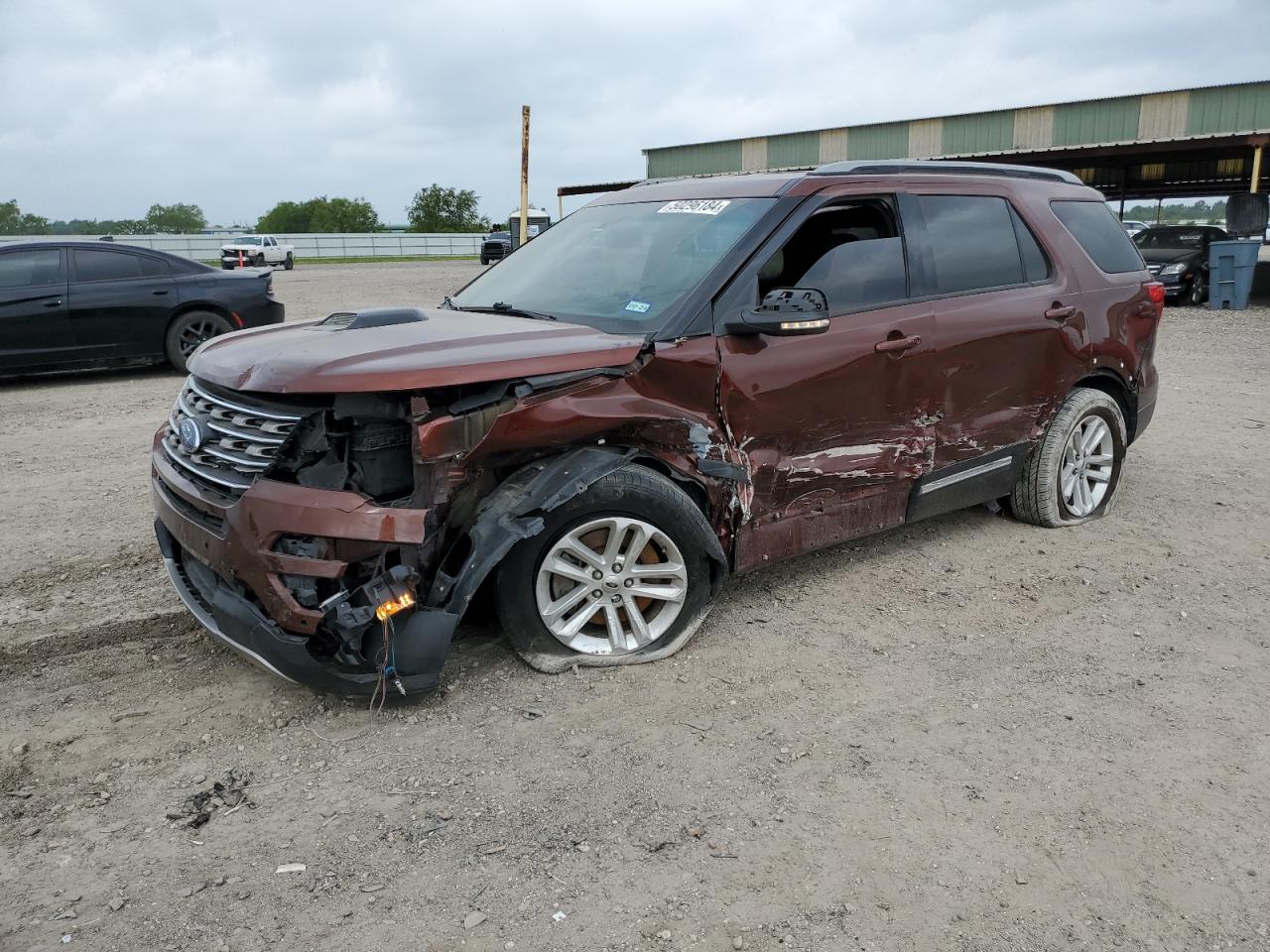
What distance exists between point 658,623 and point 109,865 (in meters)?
1.96

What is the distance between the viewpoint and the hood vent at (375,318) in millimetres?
3879

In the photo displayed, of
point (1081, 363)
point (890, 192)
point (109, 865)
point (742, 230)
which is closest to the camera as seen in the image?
point (109, 865)

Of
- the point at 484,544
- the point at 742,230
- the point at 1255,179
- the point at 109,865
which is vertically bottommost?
the point at 109,865

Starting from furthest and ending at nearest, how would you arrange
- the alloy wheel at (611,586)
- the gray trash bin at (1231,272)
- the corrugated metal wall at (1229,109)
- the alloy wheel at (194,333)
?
the corrugated metal wall at (1229,109) < the gray trash bin at (1231,272) < the alloy wheel at (194,333) < the alloy wheel at (611,586)

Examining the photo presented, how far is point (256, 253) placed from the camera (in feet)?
124

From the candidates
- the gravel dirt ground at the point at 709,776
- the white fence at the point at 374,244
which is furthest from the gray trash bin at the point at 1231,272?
the white fence at the point at 374,244

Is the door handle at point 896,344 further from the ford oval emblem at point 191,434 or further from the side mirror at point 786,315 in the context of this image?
the ford oval emblem at point 191,434

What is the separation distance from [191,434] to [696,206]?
7.62 feet

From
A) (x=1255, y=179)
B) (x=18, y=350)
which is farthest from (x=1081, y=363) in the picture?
(x=1255, y=179)

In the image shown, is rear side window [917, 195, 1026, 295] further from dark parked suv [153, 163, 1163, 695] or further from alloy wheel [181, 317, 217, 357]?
alloy wheel [181, 317, 217, 357]

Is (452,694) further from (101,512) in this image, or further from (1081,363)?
(1081,363)

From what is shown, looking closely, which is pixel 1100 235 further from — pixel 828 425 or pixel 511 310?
pixel 511 310

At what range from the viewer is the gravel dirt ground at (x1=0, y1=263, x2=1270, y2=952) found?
2498mm

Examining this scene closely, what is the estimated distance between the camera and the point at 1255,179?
67.9 ft
